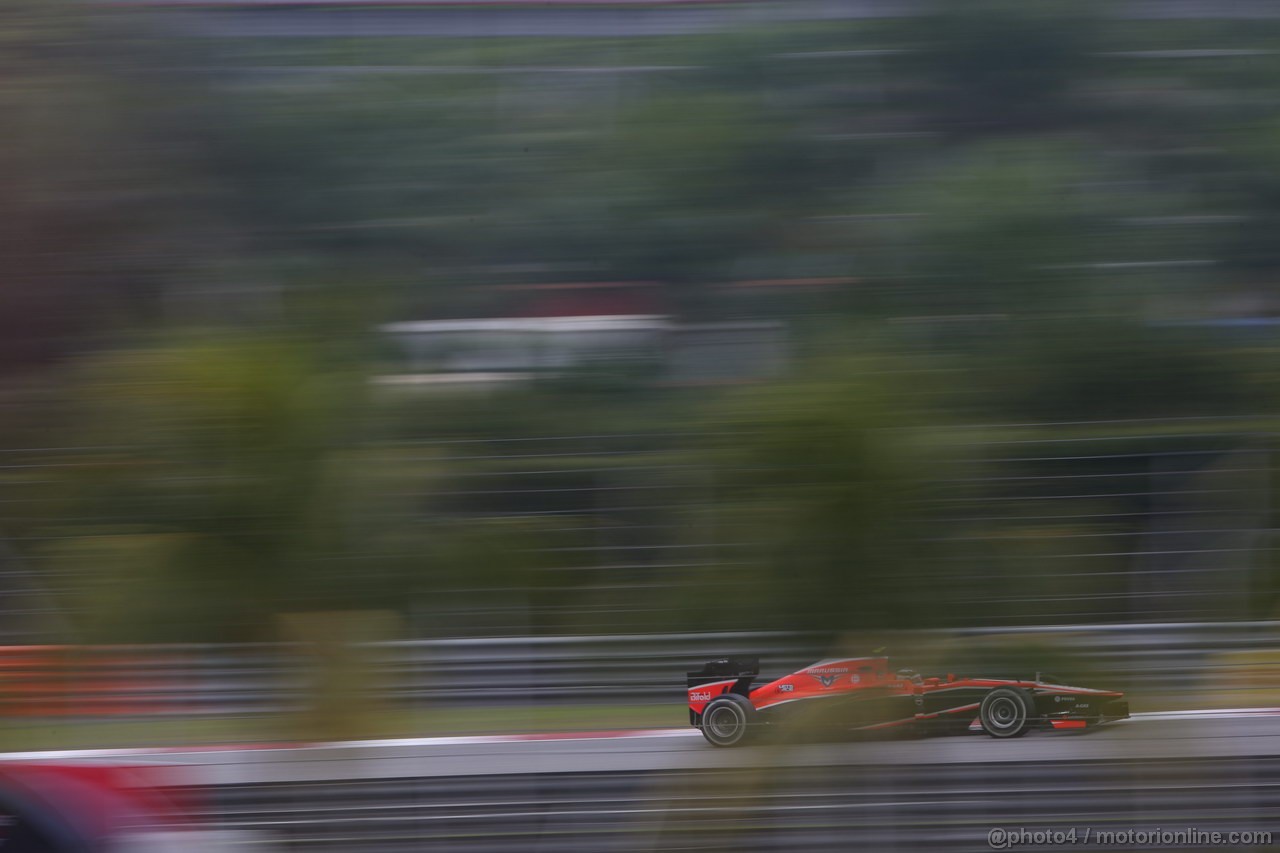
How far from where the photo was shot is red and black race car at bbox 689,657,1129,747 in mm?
2559

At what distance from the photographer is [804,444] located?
8.09 feet

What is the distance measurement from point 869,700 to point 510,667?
84cm

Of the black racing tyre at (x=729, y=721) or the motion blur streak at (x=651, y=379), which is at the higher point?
the motion blur streak at (x=651, y=379)

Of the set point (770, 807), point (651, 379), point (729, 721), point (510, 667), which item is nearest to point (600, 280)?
point (651, 379)

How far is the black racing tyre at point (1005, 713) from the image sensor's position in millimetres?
2555

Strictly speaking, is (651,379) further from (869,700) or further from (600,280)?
(869,700)

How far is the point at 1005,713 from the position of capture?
2592 mm

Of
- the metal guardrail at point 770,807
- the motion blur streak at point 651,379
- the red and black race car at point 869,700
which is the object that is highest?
the motion blur streak at point 651,379

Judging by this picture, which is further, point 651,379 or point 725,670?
point 725,670

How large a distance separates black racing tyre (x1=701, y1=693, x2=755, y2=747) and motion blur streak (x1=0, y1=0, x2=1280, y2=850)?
0.02 meters

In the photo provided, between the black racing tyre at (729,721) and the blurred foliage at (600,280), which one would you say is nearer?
the blurred foliage at (600,280)

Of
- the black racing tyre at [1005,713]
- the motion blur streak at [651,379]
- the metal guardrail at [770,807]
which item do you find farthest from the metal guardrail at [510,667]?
the metal guardrail at [770,807]

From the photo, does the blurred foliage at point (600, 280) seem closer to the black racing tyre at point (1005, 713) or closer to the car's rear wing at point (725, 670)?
the car's rear wing at point (725, 670)

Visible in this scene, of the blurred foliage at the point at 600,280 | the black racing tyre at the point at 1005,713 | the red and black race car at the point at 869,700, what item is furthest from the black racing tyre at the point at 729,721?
the black racing tyre at the point at 1005,713
